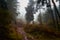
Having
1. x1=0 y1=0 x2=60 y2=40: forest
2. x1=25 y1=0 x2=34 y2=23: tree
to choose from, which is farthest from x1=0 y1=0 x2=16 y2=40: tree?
x1=25 y1=0 x2=34 y2=23: tree

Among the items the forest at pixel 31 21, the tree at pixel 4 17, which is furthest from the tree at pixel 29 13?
the tree at pixel 4 17

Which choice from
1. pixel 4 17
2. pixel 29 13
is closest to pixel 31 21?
pixel 29 13

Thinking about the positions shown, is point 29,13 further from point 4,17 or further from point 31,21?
point 4,17

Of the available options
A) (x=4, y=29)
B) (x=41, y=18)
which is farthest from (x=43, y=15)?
(x=4, y=29)

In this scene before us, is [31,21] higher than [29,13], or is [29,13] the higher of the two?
[29,13]

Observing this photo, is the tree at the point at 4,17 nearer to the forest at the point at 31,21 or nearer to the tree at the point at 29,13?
the forest at the point at 31,21

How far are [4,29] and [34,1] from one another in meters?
0.96

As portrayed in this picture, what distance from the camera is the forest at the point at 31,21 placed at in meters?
3.88

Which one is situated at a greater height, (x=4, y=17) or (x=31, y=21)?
(x=4, y=17)

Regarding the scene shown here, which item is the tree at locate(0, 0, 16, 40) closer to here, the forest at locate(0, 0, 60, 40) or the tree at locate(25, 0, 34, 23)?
the forest at locate(0, 0, 60, 40)

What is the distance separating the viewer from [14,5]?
3.99 m

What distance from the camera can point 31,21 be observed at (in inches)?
156

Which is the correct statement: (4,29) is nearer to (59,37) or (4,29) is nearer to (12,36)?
(12,36)

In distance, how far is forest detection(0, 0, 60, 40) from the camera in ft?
12.7
